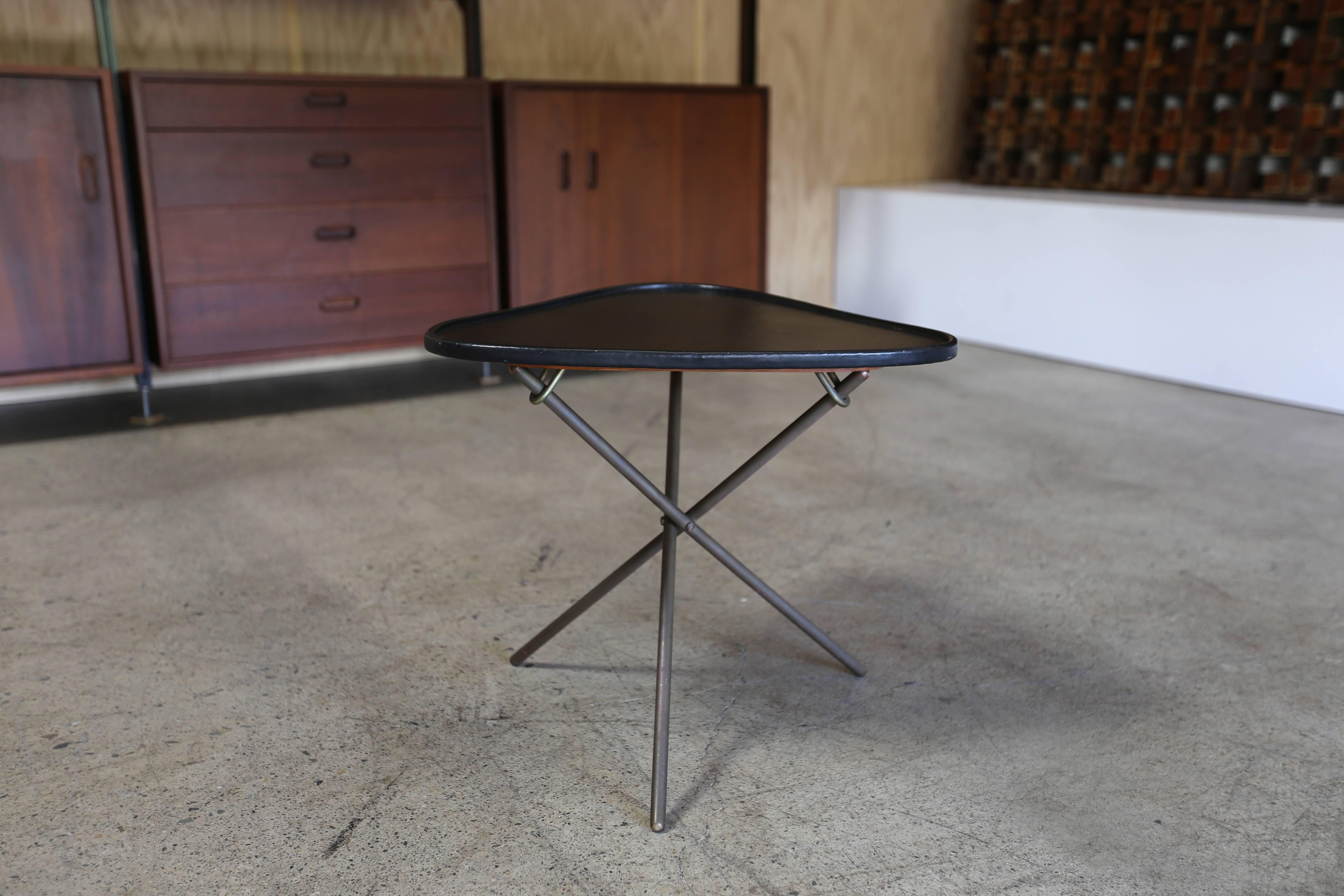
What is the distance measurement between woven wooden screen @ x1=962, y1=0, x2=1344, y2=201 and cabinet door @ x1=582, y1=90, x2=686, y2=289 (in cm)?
164

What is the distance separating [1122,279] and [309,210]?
253cm

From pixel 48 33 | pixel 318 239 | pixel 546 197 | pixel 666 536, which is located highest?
pixel 48 33

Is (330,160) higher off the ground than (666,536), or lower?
higher

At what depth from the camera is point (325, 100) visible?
3.15 meters

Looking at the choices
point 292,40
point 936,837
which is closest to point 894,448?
point 936,837

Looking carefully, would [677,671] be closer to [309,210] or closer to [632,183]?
[309,210]

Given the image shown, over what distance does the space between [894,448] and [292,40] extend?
2228mm

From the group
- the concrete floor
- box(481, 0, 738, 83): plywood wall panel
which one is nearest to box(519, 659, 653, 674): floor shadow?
the concrete floor

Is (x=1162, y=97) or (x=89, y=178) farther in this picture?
(x=1162, y=97)

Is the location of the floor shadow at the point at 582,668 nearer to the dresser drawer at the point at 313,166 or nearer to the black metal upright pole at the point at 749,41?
the dresser drawer at the point at 313,166

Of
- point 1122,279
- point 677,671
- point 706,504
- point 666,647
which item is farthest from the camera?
point 1122,279

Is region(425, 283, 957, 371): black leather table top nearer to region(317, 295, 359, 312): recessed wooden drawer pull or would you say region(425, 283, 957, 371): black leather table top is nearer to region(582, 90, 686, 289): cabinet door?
region(317, 295, 359, 312): recessed wooden drawer pull

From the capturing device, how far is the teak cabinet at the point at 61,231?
282 cm

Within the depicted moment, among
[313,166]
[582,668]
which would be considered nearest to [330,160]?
[313,166]
